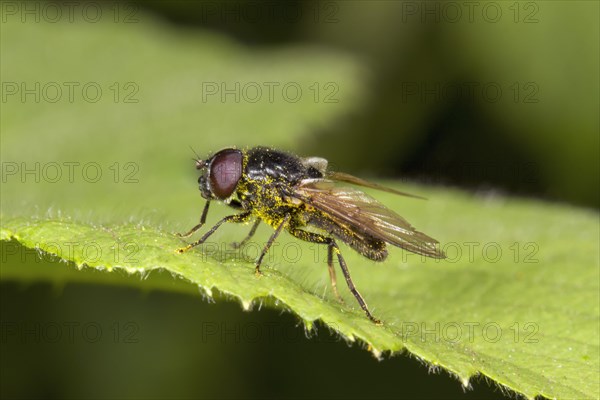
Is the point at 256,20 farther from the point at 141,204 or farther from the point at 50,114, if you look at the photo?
the point at 141,204

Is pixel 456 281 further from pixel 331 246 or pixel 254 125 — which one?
pixel 254 125

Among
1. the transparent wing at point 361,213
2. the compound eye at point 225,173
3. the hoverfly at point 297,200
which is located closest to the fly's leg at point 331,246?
the hoverfly at point 297,200

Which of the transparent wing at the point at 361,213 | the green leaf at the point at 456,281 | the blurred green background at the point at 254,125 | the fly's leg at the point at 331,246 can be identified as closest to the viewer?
the green leaf at the point at 456,281

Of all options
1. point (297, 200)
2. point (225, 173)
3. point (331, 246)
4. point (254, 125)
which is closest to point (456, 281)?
point (331, 246)

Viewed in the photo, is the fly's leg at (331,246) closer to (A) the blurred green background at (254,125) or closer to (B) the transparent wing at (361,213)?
(B) the transparent wing at (361,213)

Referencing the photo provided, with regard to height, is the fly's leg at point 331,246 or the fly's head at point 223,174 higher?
the fly's head at point 223,174

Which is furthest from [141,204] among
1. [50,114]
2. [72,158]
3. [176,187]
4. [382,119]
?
[382,119]
